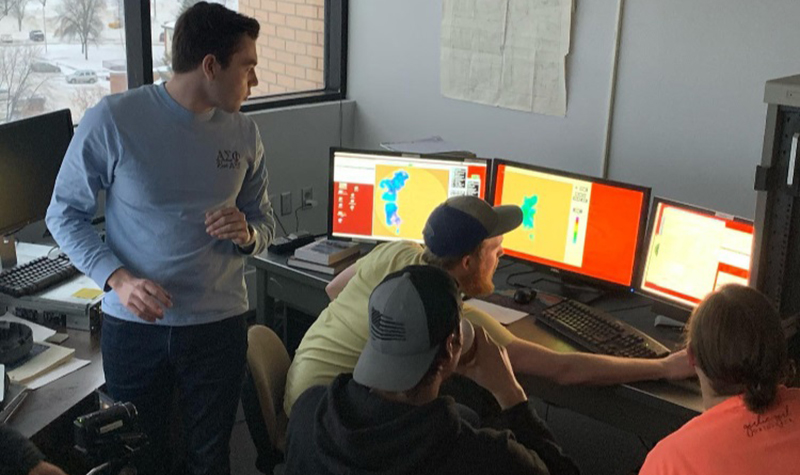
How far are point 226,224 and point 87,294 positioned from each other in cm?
64

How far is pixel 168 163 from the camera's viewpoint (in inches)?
88.7

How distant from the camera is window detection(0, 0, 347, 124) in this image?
11.1 ft

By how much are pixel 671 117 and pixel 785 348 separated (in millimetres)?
1885

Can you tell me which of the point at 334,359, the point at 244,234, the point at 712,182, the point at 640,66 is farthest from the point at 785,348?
the point at 640,66

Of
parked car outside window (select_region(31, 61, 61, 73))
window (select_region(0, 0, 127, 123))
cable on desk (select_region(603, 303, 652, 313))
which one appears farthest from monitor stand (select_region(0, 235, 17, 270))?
cable on desk (select_region(603, 303, 652, 313))

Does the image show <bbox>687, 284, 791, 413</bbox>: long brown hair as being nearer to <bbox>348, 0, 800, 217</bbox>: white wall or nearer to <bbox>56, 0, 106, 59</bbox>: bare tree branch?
<bbox>348, 0, 800, 217</bbox>: white wall

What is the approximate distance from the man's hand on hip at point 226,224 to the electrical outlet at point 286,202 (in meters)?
2.01

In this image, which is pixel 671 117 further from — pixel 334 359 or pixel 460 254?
pixel 334 359

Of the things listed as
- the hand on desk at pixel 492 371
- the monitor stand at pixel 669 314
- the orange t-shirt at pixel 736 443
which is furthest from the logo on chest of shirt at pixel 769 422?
the monitor stand at pixel 669 314

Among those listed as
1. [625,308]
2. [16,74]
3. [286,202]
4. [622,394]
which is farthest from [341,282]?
[286,202]

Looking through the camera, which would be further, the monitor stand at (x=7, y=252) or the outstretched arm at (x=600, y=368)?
the monitor stand at (x=7, y=252)

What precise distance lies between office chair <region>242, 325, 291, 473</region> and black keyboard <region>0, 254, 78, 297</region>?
74cm

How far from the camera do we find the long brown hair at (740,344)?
1.62 meters

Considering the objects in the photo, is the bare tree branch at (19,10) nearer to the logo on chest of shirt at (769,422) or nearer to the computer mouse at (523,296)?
the computer mouse at (523,296)
